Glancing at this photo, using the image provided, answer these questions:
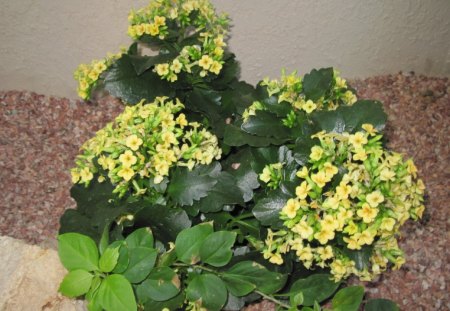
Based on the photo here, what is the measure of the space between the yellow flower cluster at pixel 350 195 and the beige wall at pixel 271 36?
120 centimetres

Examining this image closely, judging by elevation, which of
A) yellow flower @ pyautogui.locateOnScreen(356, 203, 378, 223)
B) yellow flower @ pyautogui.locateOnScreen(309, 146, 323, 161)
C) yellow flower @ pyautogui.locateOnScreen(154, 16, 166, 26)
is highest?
yellow flower @ pyautogui.locateOnScreen(154, 16, 166, 26)

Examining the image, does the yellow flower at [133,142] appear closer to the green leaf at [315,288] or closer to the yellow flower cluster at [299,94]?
the yellow flower cluster at [299,94]

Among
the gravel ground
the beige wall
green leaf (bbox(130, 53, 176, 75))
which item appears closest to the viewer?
green leaf (bbox(130, 53, 176, 75))

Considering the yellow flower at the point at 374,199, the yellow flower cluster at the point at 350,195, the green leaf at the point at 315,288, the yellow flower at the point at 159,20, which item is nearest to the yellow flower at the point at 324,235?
the yellow flower cluster at the point at 350,195

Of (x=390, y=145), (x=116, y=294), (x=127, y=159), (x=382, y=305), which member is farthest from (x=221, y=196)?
(x=390, y=145)

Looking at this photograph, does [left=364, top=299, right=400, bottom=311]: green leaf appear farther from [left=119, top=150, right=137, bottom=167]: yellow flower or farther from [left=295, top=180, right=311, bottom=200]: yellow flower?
[left=119, top=150, right=137, bottom=167]: yellow flower

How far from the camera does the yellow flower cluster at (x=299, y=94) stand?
131 centimetres

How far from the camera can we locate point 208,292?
1.16m

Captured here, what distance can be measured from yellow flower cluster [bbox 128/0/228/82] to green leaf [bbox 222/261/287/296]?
0.54 metres

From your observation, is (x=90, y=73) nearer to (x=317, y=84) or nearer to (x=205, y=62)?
(x=205, y=62)

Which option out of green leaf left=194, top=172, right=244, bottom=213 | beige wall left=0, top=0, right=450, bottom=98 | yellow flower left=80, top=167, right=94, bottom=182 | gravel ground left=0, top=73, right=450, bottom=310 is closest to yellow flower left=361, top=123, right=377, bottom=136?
green leaf left=194, top=172, right=244, bottom=213

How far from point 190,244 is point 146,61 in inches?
21.9

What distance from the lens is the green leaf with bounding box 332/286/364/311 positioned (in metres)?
1.15

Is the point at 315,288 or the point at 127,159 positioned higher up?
the point at 127,159
